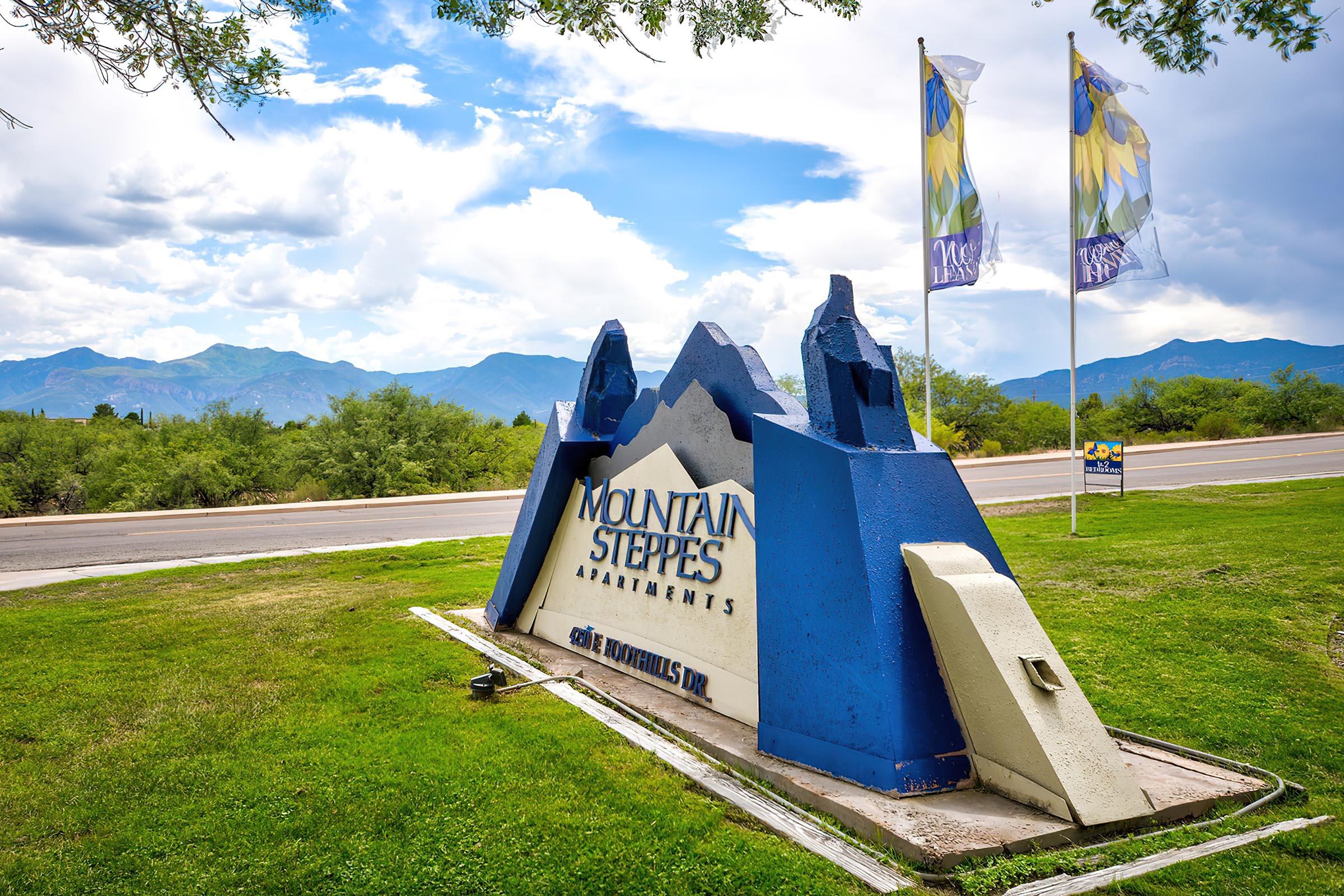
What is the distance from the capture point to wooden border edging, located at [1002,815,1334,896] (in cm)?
309

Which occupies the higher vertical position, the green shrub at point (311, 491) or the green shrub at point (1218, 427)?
the green shrub at point (1218, 427)

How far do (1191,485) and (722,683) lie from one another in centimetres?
1663

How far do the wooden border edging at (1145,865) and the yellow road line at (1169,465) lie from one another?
19.1 metres

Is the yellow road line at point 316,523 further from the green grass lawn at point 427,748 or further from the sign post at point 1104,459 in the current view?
the sign post at point 1104,459

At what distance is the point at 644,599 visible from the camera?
6137 mm

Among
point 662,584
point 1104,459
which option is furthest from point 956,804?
point 1104,459

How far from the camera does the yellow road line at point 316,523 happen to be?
57.5ft

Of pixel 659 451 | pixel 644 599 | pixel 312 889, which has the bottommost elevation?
pixel 312 889

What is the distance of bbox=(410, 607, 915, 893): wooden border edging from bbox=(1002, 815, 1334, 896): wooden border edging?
475 millimetres

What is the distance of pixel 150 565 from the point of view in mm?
12977

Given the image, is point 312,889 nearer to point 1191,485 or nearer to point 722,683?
point 722,683

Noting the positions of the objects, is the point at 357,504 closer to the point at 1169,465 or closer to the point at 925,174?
the point at 925,174

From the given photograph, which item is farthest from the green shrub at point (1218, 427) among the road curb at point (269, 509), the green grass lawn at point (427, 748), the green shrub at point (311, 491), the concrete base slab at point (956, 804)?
the concrete base slab at point (956, 804)

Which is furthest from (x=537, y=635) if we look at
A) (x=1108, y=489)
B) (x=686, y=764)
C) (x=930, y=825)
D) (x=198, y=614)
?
(x=1108, y=489)
